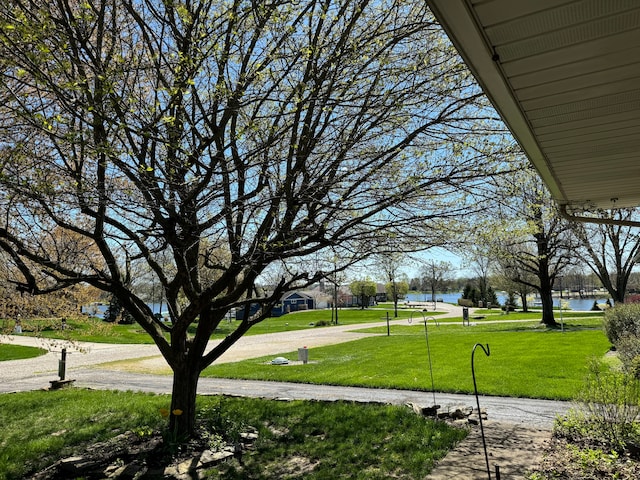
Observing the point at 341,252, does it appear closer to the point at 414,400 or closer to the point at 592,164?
the point at 592,164

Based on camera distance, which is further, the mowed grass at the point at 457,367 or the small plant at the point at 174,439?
the mowed grass at the point at 457,367

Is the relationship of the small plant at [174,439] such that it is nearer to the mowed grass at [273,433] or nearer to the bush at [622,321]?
the mowed grass at [273,433]

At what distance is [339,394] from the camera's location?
9.16 meters

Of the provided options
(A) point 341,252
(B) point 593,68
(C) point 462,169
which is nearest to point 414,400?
(A) point 341,252

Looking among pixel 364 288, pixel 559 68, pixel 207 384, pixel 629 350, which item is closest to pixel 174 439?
pixel 559 68

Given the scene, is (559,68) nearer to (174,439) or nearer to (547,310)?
(174,439)

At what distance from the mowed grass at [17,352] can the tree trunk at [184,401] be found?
15.8 metres

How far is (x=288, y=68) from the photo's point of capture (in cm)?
455

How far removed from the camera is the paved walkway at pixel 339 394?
4.59 m

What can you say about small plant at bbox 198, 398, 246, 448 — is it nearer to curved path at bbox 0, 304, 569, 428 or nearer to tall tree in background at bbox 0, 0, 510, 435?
tall tree in background at bbox 0, 0, 510, 435

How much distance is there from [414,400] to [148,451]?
503 centimetres

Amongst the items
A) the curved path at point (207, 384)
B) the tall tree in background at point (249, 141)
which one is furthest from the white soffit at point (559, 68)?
the curved path at point (207, 384)

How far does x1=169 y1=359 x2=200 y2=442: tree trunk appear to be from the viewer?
18.2 ft

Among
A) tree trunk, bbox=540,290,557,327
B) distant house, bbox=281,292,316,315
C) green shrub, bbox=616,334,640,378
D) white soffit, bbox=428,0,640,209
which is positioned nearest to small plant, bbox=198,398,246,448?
white soffit, bbox=428,0,640,209
